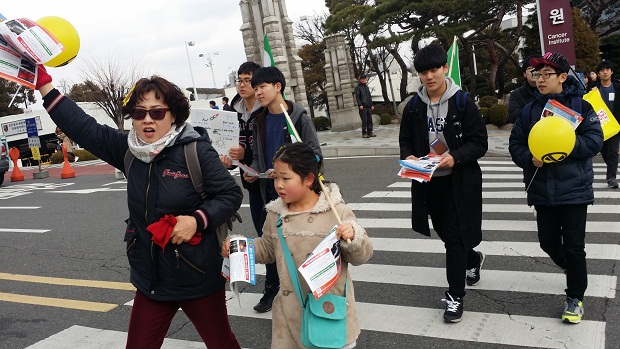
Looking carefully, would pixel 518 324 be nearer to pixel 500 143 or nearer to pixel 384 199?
pixel 384 199

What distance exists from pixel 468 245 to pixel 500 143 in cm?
1193

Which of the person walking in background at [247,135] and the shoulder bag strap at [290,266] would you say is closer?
the shoulder bag strap at [290,266]

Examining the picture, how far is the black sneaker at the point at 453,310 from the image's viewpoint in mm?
4016

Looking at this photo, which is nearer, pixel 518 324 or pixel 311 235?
pixel 311 235

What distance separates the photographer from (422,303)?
4.48 meters

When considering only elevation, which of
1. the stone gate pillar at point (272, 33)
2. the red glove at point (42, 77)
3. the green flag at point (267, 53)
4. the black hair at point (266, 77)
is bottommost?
the black hair at point (266, 77)

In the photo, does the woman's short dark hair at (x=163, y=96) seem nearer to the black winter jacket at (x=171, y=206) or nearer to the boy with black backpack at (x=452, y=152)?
the black winter jacket at (x=171, y=206)

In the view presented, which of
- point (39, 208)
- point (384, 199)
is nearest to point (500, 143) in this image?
point (384, 199)

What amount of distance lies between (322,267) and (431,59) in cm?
202

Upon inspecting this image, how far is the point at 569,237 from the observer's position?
3.80 m

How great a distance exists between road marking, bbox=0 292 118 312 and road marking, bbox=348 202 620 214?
4281mm

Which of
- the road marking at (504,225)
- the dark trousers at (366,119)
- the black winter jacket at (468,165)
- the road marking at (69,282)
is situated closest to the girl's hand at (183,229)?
the black winter jacket at (468,165)

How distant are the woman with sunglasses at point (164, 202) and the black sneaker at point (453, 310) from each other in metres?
1.87

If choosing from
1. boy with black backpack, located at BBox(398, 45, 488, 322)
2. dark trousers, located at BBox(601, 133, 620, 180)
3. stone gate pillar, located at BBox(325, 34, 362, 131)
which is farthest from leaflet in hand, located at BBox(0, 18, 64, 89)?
stone gate pillar, located at BBox(325, 34, 362, 131)
